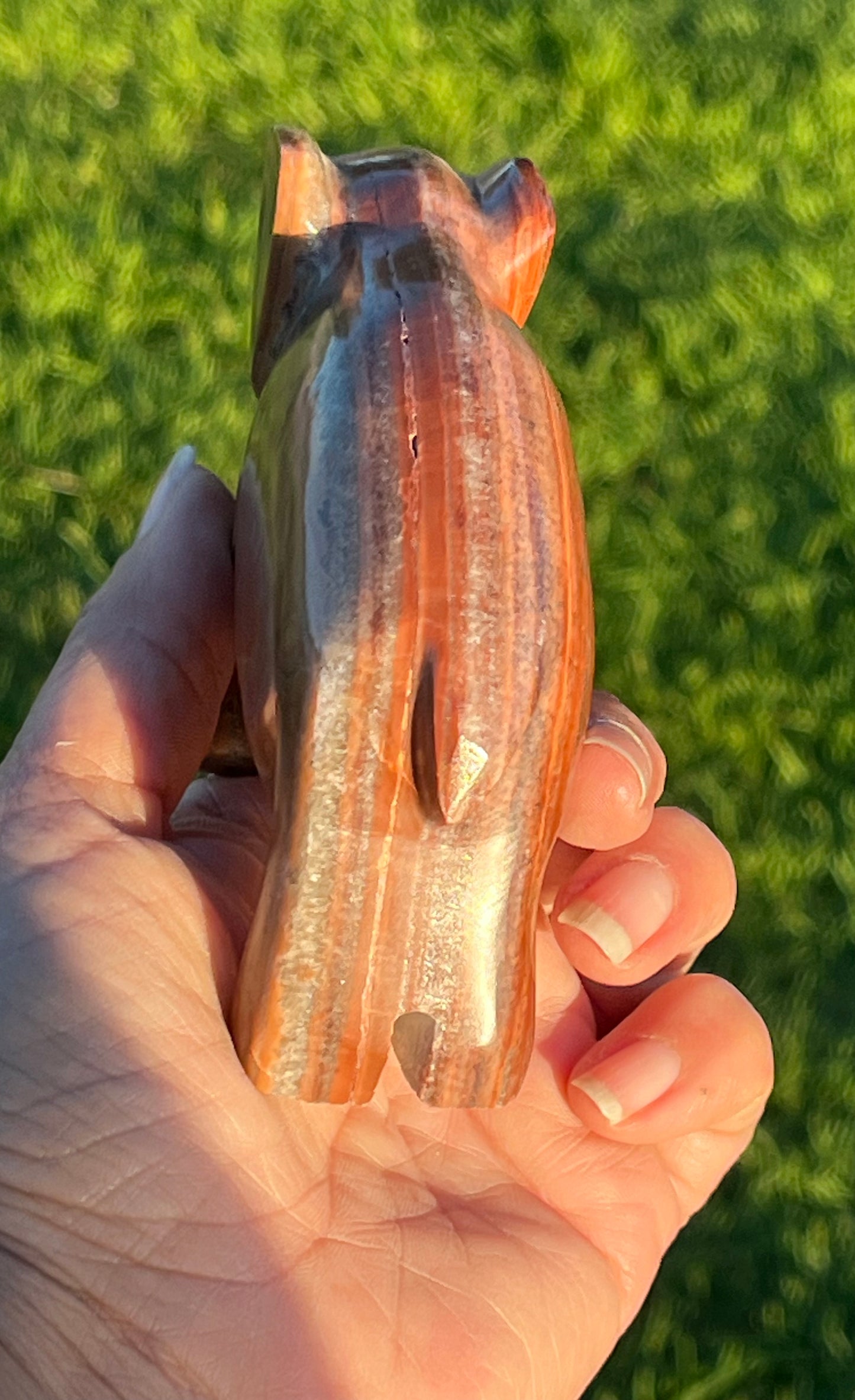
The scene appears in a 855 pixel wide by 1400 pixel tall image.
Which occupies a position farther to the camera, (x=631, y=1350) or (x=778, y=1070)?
(x=778, y=1070)

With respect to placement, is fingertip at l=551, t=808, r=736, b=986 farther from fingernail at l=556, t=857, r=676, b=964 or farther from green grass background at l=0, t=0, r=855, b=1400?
green grass background at l=0, t=0, r=855, b=1400

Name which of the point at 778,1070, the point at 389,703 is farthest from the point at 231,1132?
the point at 778,1070

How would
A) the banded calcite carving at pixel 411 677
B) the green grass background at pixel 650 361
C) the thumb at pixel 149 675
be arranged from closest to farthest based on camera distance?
1. the banded calcite carving at pixel 411 677
2. the thumb at pixel 149 675
3. the green grass background at pixel 650 361

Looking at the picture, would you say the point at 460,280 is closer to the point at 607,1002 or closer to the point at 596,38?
the point at 607,1002

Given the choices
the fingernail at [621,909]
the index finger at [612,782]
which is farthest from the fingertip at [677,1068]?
the index finger at [612,782]

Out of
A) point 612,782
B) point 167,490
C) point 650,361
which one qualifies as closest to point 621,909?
point 612,782

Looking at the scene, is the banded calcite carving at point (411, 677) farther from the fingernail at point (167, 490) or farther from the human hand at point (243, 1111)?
the fingernail at point (167, 490)
